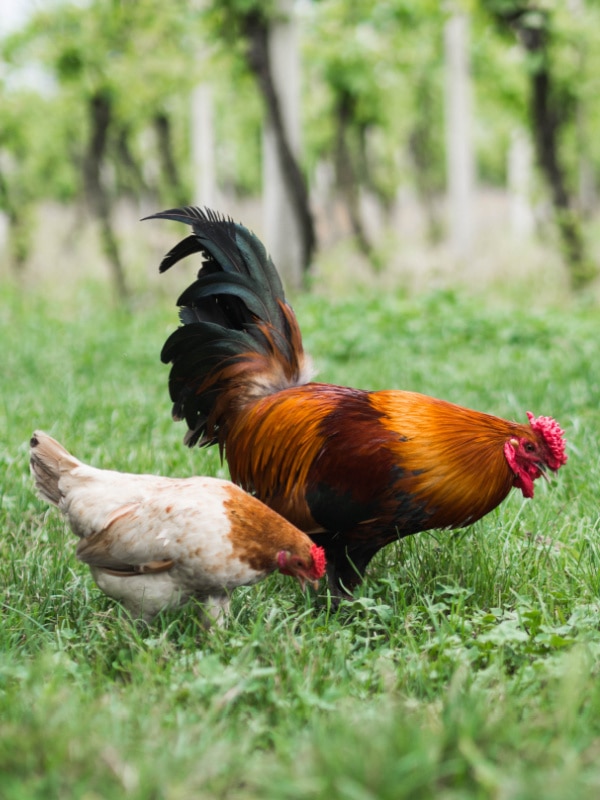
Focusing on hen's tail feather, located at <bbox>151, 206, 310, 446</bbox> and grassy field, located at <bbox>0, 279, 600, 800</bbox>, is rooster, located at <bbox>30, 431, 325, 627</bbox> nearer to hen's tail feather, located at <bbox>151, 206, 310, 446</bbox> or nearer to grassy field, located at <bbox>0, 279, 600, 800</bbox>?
grassy field, located at <bbox>0, 279, 600, 800</bbox>

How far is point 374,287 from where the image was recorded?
11.5m

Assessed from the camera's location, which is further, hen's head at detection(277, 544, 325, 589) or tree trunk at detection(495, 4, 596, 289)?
tree trunk at detection(495, 4, 596, 289)

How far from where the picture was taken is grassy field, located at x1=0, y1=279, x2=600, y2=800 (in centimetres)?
179

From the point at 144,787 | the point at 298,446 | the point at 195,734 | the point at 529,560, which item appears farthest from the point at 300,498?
the point at 144,787

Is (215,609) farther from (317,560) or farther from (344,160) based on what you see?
(344,160)

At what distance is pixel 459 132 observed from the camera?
14.8 meters

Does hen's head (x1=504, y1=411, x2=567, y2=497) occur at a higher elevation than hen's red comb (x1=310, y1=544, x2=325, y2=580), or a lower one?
higher

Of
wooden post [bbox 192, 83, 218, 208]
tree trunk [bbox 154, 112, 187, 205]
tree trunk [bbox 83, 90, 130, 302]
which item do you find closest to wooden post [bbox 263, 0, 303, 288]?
tree trunk [bbox 83, 90, 130, 302]

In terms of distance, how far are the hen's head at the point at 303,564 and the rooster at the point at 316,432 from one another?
0.28m

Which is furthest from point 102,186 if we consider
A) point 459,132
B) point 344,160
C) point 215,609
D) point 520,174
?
point 520,174

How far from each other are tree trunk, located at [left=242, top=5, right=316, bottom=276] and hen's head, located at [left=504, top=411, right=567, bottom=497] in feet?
27.3

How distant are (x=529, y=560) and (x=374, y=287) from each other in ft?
27.8

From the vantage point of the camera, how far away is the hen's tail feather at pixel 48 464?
9.90ft

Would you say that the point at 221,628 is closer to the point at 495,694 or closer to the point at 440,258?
the point at 495,694
